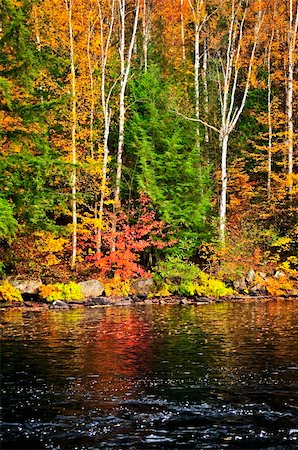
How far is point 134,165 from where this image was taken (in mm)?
27375

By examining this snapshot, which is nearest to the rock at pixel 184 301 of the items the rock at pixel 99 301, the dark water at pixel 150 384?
the rock at pixel 99 301

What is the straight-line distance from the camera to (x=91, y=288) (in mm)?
22453

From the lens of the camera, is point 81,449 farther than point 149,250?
No

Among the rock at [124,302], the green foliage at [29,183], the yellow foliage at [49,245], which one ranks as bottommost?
the rock at [124,302]

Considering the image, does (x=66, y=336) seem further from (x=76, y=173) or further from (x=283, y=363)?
(x=76, y=173)

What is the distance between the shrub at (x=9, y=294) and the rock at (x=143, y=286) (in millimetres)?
4760

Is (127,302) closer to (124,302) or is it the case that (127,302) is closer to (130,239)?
(124,302)

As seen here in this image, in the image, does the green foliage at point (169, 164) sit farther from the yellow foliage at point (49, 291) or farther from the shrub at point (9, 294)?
the shrub at point (9, 294)

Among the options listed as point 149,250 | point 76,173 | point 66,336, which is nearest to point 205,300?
point 149,250

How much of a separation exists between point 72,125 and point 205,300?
30.1 ft

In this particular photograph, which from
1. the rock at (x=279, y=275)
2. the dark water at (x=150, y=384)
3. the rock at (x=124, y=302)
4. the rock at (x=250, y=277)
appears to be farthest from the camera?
the rock at (x=279, y=275)

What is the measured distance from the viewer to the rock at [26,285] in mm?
21562

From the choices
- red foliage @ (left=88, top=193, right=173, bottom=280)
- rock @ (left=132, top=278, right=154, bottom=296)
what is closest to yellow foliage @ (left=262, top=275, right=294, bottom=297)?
red foliage @ (left=88, top=193, right=173, bottom=280)

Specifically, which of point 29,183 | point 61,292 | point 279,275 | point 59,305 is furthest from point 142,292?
point 29,183
